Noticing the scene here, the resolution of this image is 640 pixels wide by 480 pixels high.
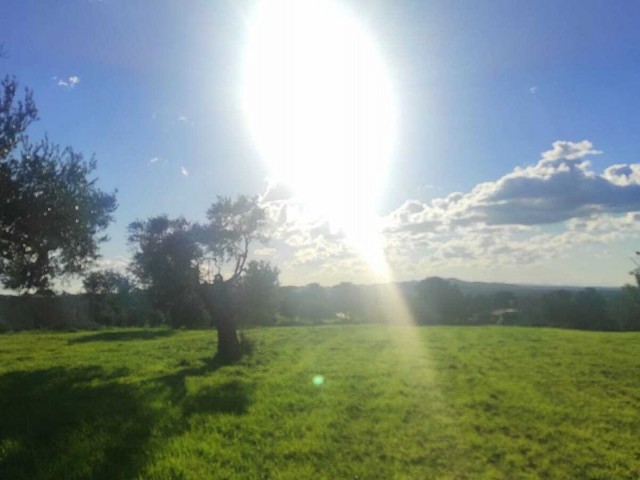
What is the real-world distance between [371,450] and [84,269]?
68.9 feet

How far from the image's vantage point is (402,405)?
16.5m

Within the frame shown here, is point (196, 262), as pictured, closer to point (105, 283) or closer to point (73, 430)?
point (105, 283)

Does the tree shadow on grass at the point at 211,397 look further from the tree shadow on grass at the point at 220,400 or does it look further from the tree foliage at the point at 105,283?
the tree foliage at the point at 105,283

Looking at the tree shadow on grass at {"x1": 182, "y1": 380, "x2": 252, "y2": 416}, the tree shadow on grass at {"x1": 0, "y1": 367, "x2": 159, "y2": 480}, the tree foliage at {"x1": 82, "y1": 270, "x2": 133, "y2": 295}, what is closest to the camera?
the tree shadow on grass at {"x1": 0, "y1": 367, "x2": 159, "y2": 480}

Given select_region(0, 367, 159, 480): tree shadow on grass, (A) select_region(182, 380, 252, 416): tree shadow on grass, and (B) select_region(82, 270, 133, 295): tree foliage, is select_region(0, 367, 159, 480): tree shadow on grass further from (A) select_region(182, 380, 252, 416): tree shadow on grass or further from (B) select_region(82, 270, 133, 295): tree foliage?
(B) select_region(82, 270, 133, 295): tree foliage

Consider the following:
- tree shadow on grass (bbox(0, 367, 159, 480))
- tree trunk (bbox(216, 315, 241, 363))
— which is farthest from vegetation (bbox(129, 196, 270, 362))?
tree shadow on grass (bbox(0, 367, 159, 480))

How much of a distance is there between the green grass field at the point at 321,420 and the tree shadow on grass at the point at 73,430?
41mm

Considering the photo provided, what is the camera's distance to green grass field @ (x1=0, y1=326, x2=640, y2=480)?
33.7 feet

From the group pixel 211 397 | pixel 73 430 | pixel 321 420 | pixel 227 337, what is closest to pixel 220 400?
pixel 211 397

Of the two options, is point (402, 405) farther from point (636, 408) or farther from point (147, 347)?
point (147, 347)

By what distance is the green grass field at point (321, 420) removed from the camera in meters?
10.3

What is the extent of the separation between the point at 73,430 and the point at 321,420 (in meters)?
6.58

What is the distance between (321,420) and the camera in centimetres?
1417

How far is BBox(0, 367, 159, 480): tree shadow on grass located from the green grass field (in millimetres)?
41
